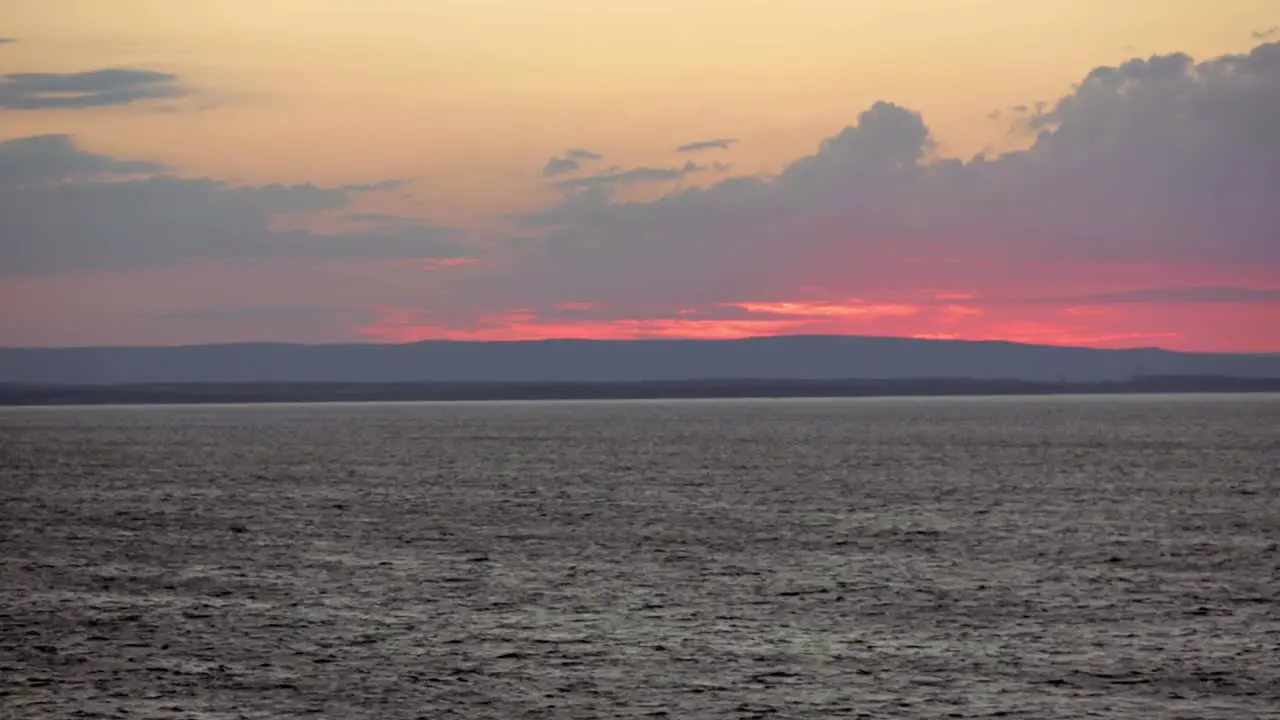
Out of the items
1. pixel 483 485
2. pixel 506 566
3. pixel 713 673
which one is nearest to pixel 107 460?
pixel 483 485

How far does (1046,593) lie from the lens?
192 ft

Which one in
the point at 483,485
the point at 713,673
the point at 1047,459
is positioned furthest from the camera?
the point at 1047,459

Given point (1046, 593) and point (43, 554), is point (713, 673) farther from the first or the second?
point (43, 554)

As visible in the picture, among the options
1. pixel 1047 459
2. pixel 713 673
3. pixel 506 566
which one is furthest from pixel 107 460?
pixel 713 673

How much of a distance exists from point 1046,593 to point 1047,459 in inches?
4543

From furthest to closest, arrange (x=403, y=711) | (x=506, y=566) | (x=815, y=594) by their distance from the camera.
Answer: (x=506, y=566) → (x=815, y=594) → (x=403, y=711)

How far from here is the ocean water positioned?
40.1m

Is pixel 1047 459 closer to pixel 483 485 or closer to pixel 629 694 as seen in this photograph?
pixel 483 485

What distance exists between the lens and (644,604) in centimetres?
5494

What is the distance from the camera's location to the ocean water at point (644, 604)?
40.1m

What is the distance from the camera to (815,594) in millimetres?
57312

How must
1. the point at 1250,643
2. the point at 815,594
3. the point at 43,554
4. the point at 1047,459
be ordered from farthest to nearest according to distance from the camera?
the point at 1047,459
the point at 43,554
the point at 815,594
the point at 1250,643

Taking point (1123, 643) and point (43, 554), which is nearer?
point (1123, 643)

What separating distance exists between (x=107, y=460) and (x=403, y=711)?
15161cm
